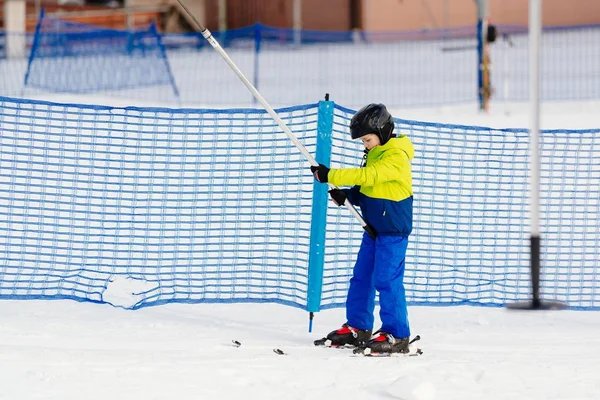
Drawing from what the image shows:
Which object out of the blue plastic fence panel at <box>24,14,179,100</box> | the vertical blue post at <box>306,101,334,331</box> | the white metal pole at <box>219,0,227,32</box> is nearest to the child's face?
the vertical blue post at <box>306,101,334,331</box>

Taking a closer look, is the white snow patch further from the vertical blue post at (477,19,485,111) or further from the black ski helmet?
the vertical blue post at (477,19,485,111)

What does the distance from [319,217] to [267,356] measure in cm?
127

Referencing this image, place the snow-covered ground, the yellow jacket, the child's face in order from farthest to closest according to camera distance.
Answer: the child's face, the yellow jacket, the snow-covered ground

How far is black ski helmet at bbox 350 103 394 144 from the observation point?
21.6 ft

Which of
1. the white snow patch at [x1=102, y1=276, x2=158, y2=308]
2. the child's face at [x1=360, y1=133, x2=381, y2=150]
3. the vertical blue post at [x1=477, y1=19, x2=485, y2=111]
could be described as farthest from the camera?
the vertical blue post at [x1=477, y1=19, x2=485, y2=111]

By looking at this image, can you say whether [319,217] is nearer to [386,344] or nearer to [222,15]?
[386,344]

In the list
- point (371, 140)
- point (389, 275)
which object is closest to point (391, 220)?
point (389, 275)

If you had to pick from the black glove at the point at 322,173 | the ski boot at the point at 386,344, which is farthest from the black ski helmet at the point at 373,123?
the ski boot at the point at 386,344

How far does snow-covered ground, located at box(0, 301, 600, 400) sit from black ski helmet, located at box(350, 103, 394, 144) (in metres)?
1.32

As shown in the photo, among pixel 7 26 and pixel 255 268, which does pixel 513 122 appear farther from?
pixel 7 26

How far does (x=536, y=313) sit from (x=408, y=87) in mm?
13264

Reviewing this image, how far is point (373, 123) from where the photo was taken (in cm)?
658

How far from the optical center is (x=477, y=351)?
6.79m

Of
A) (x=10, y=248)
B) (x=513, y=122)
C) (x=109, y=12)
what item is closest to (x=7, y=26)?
(x=109, y=12)
